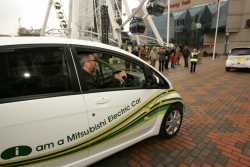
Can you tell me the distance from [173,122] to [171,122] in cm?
6

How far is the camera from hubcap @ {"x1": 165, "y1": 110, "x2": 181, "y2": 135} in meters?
3.77

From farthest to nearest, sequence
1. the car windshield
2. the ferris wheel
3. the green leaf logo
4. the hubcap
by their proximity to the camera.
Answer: the ferris wheel → the car windshield → the hubcap → the green leaf logo

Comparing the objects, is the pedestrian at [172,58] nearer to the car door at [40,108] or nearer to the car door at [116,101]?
the car door at [116,101]

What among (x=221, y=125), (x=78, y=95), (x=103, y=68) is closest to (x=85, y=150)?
(x=78, y=95)

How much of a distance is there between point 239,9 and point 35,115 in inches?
1709

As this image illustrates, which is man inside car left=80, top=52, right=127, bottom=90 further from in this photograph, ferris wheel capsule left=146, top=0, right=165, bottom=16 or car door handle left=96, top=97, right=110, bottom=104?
ferris wheel capsule left=146, top=0, right=165, bottom=16

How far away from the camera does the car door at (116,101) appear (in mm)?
2498

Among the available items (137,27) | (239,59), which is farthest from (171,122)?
(137,27)

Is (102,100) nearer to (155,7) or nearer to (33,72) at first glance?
(33,72)

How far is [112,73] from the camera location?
10.3 ft

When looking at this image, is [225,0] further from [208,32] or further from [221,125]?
[221,125]

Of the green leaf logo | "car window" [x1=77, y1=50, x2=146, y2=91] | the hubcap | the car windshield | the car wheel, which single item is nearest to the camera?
the green leaf logo

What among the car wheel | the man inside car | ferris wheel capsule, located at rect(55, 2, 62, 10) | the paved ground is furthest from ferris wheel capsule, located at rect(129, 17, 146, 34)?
the man inside car

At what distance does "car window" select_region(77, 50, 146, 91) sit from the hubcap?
3.34 feet
